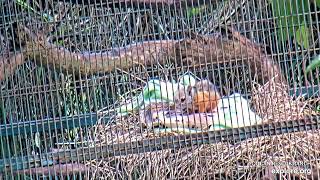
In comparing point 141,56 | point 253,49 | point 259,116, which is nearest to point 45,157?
point 141,56

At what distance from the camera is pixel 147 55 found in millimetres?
2371

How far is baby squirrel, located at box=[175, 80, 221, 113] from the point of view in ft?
6.97

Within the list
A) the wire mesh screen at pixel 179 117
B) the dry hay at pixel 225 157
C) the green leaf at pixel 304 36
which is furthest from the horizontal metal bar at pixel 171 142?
the green leaf at pixel 304 36

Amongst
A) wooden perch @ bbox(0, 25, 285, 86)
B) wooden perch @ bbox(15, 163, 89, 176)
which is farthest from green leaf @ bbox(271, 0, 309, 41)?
wooden perch @ bbox(15, 163, 89, 176)

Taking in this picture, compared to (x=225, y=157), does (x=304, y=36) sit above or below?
above

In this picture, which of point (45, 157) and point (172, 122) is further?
point (172, 122)

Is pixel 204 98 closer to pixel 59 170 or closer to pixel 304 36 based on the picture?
pixel 304 36

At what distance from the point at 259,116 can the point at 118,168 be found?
0.52m

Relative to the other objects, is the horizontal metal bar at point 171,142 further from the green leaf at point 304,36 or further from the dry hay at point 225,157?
the green leaf at point 304,36

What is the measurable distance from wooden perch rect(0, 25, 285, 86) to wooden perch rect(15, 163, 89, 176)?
36 centimetres

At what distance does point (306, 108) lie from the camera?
228 cm

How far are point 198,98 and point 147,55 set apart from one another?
1.06ft

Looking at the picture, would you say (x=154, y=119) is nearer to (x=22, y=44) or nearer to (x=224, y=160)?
(x=224, y=160)

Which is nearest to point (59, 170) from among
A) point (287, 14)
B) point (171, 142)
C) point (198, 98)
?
point (171, 142)
